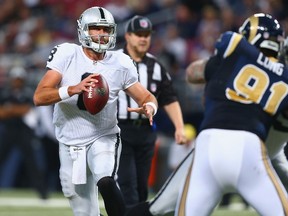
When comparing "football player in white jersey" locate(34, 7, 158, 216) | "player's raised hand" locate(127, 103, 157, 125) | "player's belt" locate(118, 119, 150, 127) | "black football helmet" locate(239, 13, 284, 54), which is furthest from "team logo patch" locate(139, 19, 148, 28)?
"black football helmet" locate(239, 13, 284, 54)

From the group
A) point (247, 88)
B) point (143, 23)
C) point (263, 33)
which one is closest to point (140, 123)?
point (143, 23)

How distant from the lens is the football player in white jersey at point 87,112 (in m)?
5.46

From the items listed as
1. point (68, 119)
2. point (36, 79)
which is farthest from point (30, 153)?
point (68, 119)

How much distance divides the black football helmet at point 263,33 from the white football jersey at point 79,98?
3.34ft

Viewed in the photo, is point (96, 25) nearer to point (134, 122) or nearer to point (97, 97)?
point (97, 97)

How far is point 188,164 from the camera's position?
4.84m

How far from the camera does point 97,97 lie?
527 centimetres

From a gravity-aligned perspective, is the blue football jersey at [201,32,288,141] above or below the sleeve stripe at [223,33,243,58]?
below

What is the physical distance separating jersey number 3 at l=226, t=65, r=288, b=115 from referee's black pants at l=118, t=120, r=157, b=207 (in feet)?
7.20

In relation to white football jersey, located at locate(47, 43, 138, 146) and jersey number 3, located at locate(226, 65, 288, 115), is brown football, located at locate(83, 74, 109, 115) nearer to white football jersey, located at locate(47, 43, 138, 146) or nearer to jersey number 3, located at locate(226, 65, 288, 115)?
white football jersey, located at locate(47, 43, 138, 146)

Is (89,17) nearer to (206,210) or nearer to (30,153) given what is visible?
(206,210)

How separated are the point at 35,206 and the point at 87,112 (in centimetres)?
455

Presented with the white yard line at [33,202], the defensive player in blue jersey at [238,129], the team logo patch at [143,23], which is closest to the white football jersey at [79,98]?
the defensive player in blue jersey at [238,129]

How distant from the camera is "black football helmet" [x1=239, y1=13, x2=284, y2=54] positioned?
4.85m
